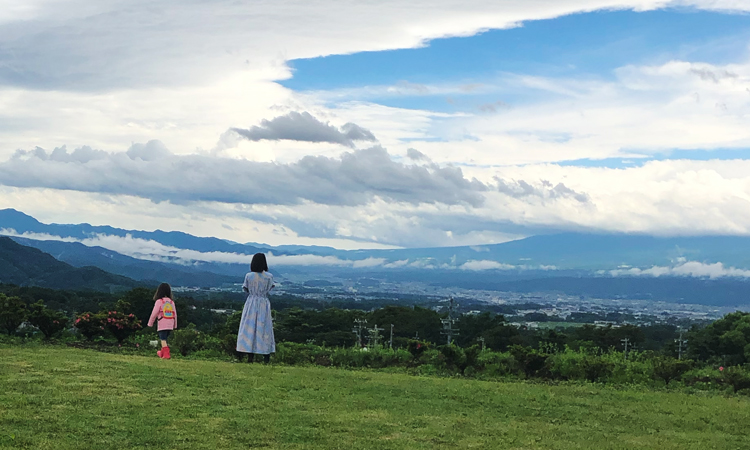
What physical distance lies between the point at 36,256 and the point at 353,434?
138 m

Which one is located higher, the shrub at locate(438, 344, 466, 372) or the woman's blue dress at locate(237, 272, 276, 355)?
the woman's blue dress at locate(237, 272, 276, 355)

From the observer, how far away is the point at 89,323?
572 inches

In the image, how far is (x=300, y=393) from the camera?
8.91 m

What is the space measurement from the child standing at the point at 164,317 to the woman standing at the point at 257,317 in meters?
1.35

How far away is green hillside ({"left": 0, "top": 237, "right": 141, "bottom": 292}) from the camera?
4432 inches

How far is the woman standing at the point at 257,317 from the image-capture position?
41.4ft

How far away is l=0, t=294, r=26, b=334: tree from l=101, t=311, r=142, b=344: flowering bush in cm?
158

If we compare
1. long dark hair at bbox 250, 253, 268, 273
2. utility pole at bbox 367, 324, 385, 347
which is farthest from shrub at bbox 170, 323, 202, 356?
utility pole at bbox 367, 324, 385, 347

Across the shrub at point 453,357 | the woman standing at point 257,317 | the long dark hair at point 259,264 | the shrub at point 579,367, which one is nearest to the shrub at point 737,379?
the shrub at point 579,367

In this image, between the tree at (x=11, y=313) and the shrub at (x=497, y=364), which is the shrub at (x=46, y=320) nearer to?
the tree at (x=11, y=313)

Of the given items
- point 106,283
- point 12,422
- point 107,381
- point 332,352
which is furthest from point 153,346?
point 106,283

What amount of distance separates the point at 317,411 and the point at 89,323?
8470 mm

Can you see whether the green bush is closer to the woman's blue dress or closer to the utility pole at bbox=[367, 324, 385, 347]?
the utility pole at bbox=[367, 324, 385, 347]

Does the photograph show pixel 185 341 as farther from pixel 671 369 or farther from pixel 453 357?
pixel 671 369
